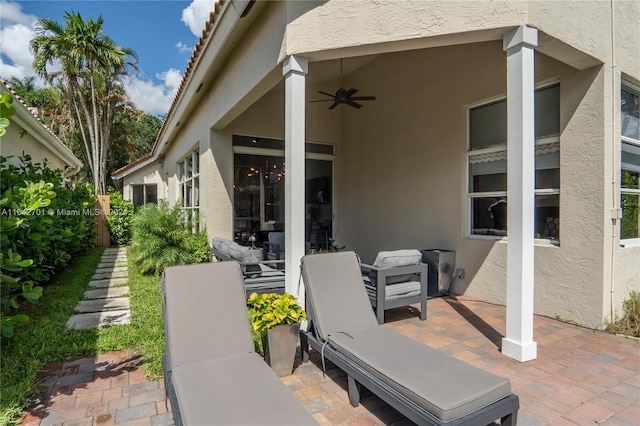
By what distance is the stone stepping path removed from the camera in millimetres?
4711

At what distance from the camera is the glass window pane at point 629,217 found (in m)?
4.84

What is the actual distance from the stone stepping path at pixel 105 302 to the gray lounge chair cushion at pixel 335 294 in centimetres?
303

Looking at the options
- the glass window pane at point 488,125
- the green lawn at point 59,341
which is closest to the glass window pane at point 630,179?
the glass window pane at point 488,125

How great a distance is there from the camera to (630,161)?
4910 millimetres

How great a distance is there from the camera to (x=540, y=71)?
490 cm

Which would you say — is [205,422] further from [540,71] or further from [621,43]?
[621,43]

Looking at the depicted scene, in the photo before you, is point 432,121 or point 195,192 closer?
point 432,121

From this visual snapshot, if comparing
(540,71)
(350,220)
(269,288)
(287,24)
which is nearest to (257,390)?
(269,288)

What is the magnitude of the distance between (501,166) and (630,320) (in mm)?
2732

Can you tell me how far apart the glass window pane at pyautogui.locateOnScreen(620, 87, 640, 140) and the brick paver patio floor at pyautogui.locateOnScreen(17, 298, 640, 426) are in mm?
3026

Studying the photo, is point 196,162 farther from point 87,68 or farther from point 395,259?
point 87,68

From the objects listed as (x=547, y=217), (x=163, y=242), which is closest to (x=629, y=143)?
(x=547, y=217)

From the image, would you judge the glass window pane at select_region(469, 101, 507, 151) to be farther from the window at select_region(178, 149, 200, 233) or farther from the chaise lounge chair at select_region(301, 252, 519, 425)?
the window at select_region(178, 149, 200, 233)

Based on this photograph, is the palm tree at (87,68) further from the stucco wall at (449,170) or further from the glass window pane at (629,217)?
the glass window pane at (629,217)
